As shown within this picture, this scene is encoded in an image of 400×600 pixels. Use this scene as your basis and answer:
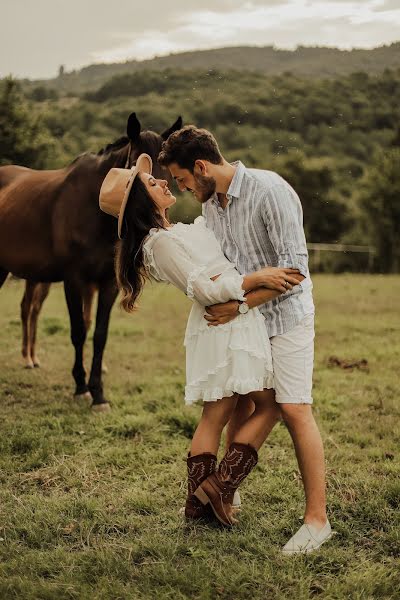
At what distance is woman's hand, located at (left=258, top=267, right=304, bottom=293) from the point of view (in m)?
2.88

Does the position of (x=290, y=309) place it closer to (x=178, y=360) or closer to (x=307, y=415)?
(x=307, y=415)

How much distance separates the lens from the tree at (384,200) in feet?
101

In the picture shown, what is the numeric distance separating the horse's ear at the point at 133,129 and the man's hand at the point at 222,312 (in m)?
2.77

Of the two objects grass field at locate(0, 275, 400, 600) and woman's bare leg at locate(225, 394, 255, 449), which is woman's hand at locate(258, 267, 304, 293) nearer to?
woman's bare leg at locate(225, 394, 255, 449)

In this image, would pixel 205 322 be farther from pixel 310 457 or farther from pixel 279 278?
pixel 310 457

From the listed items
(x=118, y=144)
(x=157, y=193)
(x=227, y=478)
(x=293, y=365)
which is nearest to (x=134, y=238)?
(x=157, y=193)

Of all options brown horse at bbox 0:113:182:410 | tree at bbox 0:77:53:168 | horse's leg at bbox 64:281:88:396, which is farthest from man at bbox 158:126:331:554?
tree at bbox 0:77:53:168

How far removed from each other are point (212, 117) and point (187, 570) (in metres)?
35.9

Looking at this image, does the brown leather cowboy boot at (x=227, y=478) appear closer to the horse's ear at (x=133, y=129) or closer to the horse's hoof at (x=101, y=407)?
the horse's hoof at (x=101, y=407)

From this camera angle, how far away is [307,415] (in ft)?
10.1

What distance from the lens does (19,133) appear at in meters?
20.9

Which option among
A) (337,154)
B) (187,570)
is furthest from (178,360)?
(337,154)

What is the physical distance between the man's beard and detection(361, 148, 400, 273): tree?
92.1 feet

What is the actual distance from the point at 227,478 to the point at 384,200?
3029 centimetres
